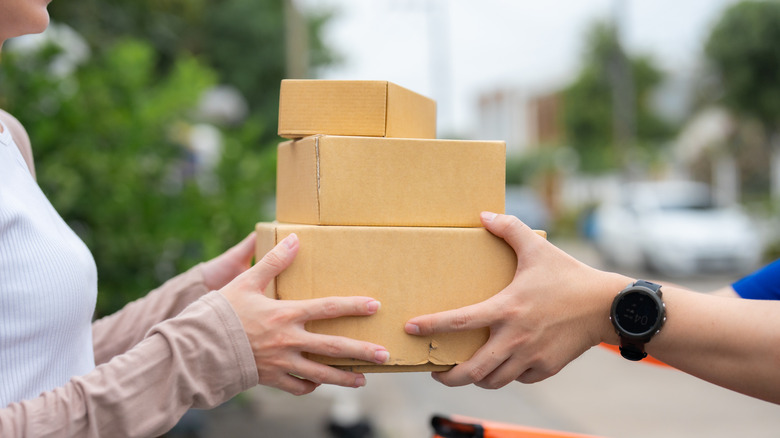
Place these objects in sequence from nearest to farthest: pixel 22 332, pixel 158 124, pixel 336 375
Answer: pixel 22 332 → pixel 336 375 → pixel 158 124

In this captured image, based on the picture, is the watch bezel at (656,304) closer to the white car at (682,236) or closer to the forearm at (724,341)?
the forearm at (724,341)

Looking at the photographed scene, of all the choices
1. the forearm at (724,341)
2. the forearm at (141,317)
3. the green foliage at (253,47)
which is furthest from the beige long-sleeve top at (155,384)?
the green foliage at (253,47)

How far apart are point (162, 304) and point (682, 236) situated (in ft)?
40.1

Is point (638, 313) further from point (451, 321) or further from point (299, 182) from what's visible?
point (299, 182)

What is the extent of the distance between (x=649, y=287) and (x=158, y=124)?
3.32 m

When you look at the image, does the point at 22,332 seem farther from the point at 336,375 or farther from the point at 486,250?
the point at 486,250

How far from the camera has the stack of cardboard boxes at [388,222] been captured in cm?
137

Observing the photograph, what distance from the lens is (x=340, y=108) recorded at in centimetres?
147

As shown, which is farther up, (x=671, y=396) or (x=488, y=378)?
(x=488, y=378)

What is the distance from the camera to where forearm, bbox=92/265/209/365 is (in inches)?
66.5

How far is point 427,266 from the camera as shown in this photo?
55.1 inches

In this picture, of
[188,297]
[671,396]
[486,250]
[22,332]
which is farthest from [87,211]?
[671,396]

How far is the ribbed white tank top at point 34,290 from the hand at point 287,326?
29 cm

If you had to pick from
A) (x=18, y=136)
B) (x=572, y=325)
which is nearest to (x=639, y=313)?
(x=572, y=325)
